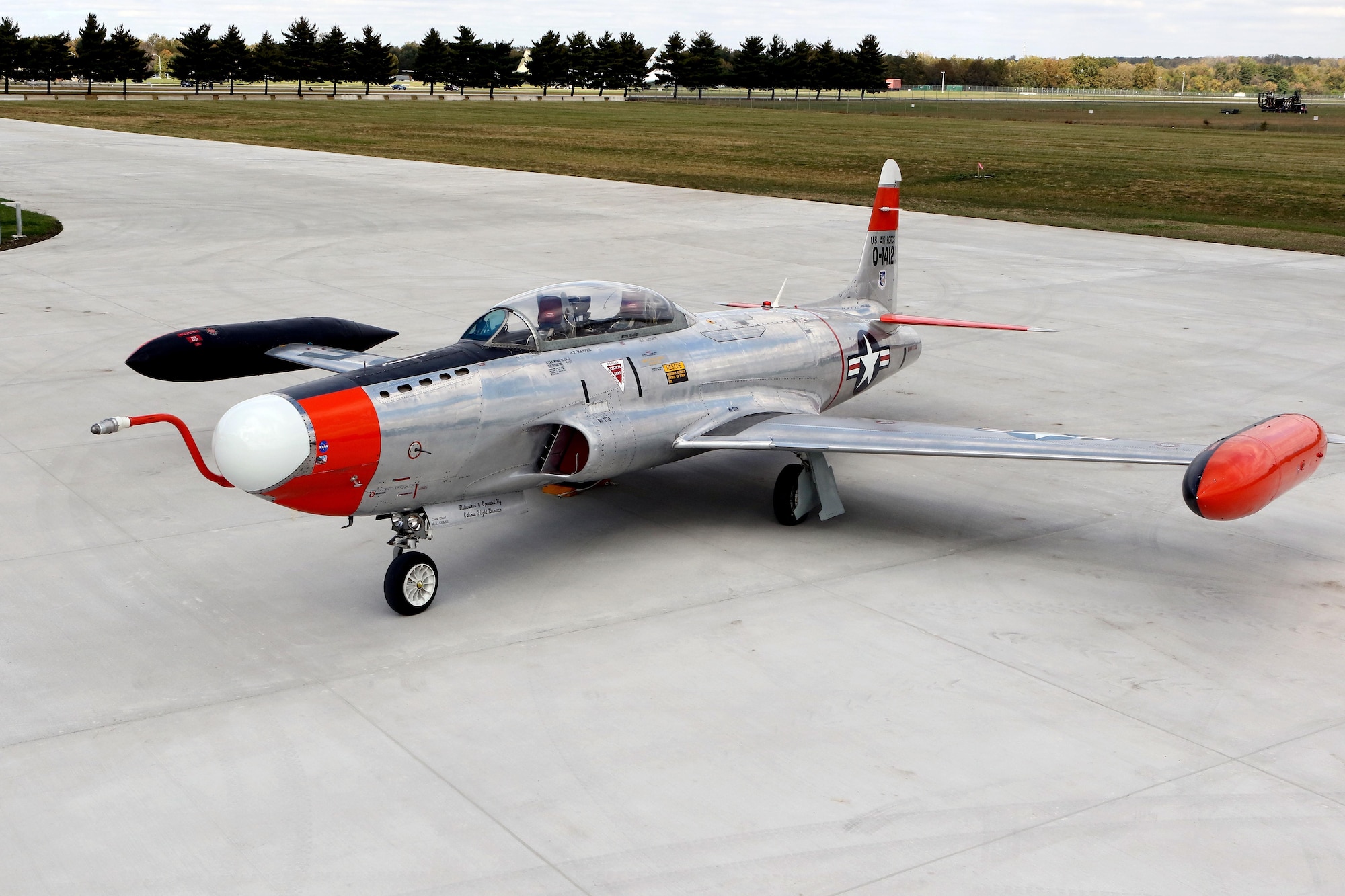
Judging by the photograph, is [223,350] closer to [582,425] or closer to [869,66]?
[582,425]

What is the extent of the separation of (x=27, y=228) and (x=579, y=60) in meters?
144

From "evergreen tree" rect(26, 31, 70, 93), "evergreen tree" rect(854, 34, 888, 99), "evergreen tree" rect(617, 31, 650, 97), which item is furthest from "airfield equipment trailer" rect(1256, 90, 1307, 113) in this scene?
"evergreen tree" rect(26, 31, 70, 93)

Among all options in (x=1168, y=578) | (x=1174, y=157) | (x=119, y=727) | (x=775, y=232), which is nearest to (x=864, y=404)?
(x=1168, y=578)

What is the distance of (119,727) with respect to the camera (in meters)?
7.70

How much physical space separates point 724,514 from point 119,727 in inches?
231

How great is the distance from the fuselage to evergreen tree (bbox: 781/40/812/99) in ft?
492

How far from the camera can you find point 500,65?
155625mm

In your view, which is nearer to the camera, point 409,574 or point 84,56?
point 409,574

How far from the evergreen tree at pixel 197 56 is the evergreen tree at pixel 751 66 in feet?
210

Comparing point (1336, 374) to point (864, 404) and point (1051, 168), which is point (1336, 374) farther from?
point (1051, 168)

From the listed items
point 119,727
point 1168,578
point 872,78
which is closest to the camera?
point 119,727

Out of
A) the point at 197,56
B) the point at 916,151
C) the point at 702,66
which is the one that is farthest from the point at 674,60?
the point at 916,151

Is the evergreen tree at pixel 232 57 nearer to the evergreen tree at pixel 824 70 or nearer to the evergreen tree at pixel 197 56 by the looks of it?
the evergreen tree at pixel 197 56

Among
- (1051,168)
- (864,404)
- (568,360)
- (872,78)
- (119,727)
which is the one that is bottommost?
(119,727)
